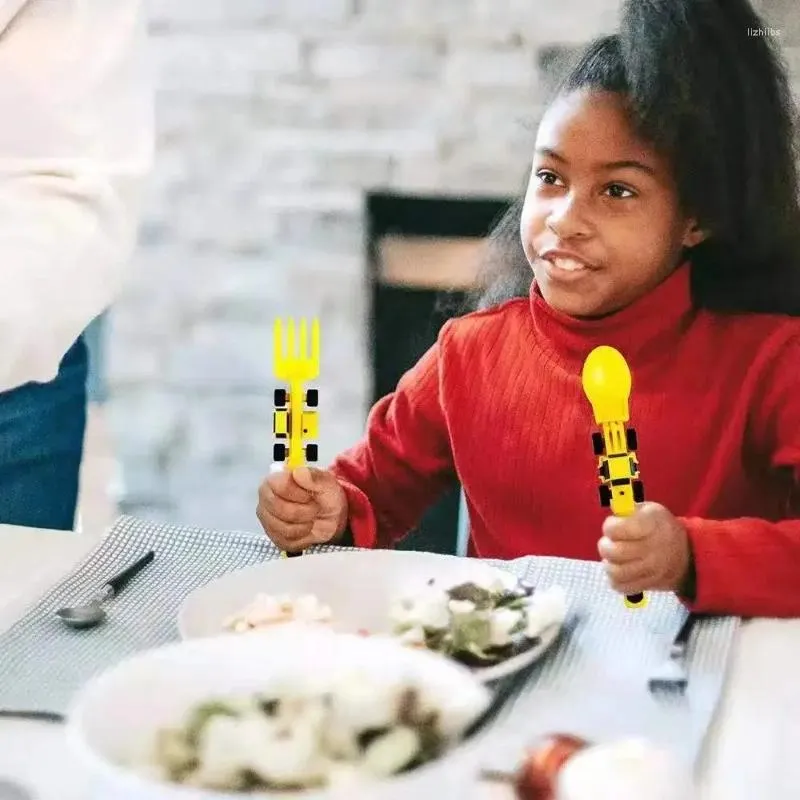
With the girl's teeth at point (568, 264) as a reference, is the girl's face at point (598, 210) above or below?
above

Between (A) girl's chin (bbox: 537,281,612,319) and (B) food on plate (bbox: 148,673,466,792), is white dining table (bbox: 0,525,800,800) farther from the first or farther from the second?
(A) girl's chin (bbox: 537,281,612,319)

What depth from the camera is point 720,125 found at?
1037 millimetres

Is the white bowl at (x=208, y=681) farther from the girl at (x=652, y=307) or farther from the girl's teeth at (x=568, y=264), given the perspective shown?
the girl's teeth at (x=568, y=264)

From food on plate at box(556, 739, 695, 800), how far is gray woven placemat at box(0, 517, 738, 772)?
73mm

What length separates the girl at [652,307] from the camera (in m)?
1.02

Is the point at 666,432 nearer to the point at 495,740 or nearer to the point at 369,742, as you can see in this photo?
the point at 495,740

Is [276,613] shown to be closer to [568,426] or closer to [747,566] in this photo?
[747,566]

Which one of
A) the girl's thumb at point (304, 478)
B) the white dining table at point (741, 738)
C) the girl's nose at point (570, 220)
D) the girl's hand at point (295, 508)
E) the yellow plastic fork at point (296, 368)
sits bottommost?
the white dining table at point (741, 738)

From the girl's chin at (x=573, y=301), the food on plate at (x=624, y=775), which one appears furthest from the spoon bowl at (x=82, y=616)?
the girl's chin at (x=573, y=301)

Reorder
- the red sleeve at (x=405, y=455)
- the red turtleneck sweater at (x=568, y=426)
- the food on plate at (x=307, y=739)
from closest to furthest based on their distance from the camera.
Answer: the food on plate at (x=307, y=739)
the red turtleneck sweater at (x=568, y=426)
the red sleeve at (x=405, y=455)

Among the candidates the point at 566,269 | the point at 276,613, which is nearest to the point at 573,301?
the point at 566,269

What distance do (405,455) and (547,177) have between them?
316mm

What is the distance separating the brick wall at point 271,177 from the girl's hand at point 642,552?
1.34 meters

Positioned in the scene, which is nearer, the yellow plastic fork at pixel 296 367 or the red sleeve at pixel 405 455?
the yellow plastic fork at pixel 296 367
